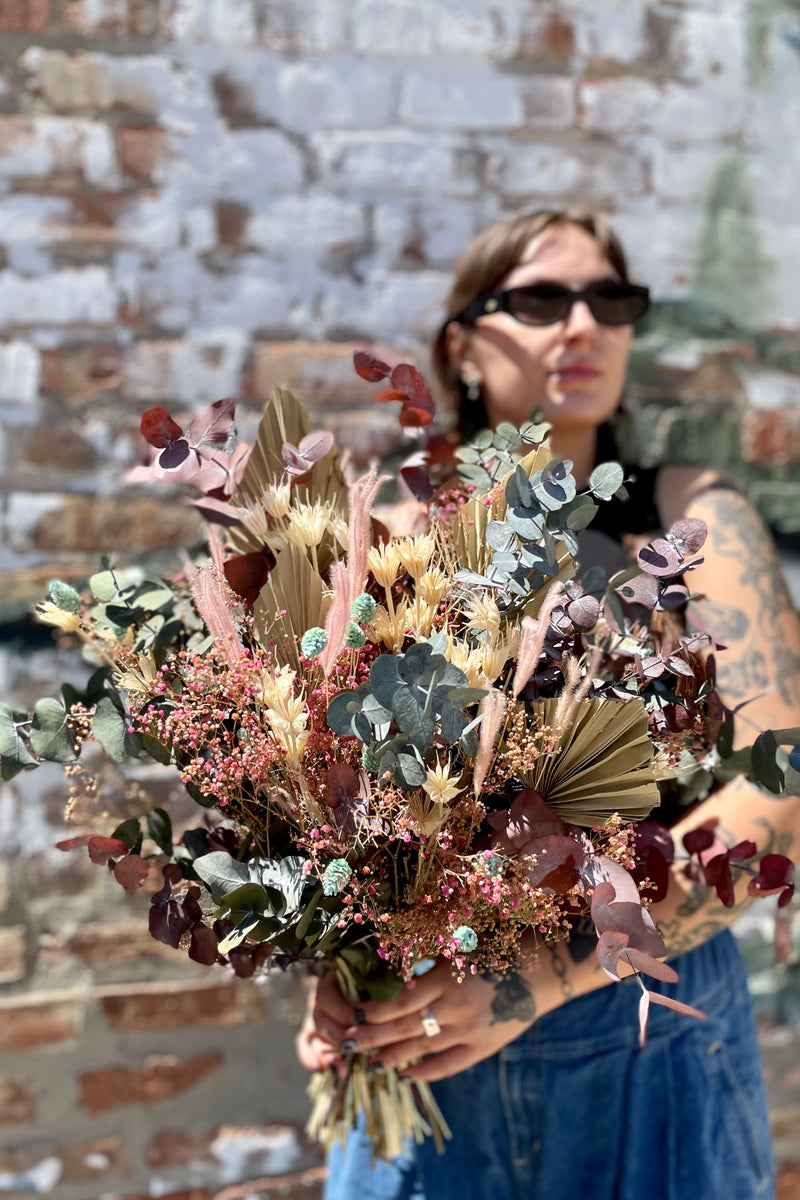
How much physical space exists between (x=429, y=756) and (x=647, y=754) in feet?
0.53

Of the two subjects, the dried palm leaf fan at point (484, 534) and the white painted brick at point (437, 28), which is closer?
the dried palm leaf fan at point (484, 534)

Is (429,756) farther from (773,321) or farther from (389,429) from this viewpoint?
(773,321)

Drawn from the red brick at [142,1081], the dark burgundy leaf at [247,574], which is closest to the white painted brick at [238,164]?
the dark burgundy leaf at [247,574]

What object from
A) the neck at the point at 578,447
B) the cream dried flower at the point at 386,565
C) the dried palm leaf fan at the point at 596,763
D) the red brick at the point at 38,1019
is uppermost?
the cream dried flower at the point at 386,565

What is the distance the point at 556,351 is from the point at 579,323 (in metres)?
0.05

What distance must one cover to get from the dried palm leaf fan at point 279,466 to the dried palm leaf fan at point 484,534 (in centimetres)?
13

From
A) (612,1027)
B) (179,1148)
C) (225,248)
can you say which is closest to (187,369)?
(225,248)

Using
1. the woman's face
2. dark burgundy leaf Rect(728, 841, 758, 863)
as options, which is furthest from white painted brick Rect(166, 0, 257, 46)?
dark burgundy leaf Rect(728, 841, 758, 863)

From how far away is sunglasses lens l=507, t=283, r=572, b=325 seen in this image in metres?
1.27

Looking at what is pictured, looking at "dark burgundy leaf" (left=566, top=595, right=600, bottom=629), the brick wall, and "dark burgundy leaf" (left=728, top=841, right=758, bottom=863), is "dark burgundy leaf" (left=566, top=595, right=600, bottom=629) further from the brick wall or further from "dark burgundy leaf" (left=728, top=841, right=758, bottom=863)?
the brick wall

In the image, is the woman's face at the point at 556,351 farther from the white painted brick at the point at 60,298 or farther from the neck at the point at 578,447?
the white painted brick at the point at 60,298

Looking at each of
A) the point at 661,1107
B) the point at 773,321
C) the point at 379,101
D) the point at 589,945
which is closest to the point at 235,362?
the point at 379,101

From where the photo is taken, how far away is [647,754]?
0.68 metres

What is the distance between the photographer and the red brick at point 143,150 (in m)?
1.45
